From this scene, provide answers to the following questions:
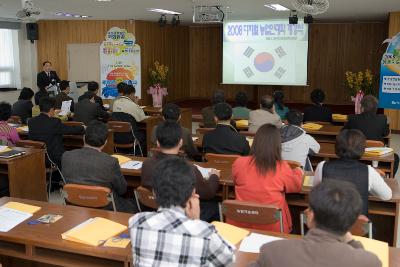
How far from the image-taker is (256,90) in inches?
512

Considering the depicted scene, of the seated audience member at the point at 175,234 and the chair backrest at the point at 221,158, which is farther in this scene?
the chair backrest at the point at 221,158

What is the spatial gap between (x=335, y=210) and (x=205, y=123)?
15.8 feet

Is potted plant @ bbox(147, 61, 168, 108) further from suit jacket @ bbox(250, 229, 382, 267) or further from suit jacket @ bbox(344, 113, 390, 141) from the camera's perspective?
suit jacket @ bbox(250, 229, 382, 267)

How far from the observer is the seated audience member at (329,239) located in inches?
→ 64.7

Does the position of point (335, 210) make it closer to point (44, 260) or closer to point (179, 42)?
point (44, 260)

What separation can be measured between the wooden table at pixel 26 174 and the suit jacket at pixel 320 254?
11.4 ft

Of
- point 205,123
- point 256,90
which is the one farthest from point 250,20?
point 205,123

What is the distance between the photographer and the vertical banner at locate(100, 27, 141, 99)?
452 inches

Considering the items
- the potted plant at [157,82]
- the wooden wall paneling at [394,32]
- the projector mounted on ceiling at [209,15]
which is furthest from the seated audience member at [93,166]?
the potted plant at [157,82]

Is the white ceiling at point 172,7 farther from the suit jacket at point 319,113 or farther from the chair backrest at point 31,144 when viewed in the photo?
the chair backrest at point 31,144

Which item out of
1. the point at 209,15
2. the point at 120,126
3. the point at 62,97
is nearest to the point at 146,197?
the point at 120,126

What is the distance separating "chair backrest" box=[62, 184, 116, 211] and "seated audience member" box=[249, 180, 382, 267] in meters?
1.63

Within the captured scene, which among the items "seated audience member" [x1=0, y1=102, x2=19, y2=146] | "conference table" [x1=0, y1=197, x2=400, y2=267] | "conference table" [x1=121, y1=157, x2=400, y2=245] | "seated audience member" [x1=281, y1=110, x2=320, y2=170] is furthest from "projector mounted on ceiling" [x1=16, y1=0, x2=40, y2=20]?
"conference table" [x1=0, y1=197, x2=400, y2=267]

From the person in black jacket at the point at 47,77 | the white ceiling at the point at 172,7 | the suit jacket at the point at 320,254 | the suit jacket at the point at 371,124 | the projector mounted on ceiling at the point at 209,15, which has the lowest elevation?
the suit jacket at the point at 320,254
